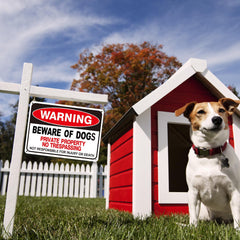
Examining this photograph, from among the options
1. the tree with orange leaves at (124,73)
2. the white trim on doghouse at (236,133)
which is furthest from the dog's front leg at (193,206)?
the tree with orange leaves at (124,73)

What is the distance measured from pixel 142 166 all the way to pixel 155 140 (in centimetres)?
55

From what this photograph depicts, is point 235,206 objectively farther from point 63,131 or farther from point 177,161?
point 177,161

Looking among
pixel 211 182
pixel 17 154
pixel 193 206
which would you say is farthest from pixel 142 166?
pixel 17 154

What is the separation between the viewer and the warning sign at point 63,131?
237 centimetres

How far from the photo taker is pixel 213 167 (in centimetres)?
265

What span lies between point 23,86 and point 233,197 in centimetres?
244

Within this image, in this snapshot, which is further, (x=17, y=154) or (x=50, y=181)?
(x=50, y=181)

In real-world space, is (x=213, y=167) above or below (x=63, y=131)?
below

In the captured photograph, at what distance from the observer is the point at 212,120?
2598 mm

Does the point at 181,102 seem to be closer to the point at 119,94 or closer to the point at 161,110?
the point at 161,110

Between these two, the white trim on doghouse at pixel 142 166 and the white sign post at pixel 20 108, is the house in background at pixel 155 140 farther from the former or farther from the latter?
the white sign post at pixel 20 108

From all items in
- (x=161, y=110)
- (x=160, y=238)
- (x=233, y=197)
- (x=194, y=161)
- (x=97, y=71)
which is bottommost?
(x=160, y=238)

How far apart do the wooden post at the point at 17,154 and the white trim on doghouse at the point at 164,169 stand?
2.48 m

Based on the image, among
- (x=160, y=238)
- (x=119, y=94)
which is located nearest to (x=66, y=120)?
(x=160, y=238)
